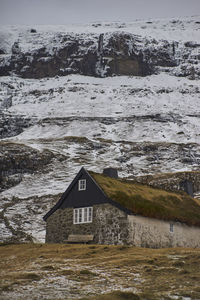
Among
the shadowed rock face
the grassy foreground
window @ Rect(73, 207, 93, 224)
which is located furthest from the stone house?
the shadowed rock face

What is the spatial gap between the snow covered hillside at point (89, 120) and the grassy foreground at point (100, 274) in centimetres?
2118

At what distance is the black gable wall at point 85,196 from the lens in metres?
28.1

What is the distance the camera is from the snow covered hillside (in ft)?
234

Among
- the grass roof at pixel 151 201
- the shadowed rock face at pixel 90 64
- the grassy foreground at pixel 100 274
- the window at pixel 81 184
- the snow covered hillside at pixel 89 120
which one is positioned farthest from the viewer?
the shadowed rock face at pixel 90 64

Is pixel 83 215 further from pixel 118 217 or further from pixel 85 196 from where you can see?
pixel 118 217

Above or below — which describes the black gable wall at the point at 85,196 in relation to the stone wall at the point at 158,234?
above

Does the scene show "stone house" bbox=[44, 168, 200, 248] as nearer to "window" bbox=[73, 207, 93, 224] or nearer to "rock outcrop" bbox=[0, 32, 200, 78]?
"window" bbox=[73, 207, 93, 224]

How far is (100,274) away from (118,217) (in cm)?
941

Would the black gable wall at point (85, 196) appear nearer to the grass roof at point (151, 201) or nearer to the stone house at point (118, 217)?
the stone house at point (118, 217)

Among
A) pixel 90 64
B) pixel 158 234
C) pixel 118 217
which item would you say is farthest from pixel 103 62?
pixel 118 217

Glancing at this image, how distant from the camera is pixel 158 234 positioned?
27578 millimetres

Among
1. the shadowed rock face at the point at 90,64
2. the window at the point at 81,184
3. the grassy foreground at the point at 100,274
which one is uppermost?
the shadowed rock face at the point at 90,64

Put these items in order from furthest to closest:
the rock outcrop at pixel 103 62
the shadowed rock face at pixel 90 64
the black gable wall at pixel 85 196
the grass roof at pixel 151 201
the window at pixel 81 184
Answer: the rock outcrop at pixel 103 62 → the shadowed rock face at pixel 90 64 → the window at pixel 81 184 → the black gable wall at pixel 85 196 → the grass roof at pixel 151 201

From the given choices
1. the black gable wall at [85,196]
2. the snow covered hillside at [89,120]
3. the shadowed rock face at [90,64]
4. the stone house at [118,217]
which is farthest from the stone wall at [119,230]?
the shadowed rock face at [90,64]
